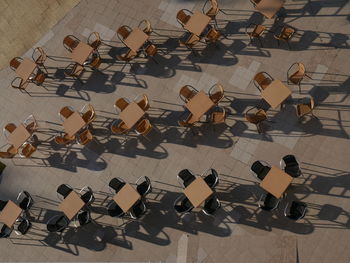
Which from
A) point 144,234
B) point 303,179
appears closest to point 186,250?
point 144,234

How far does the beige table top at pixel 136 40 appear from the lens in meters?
13.3

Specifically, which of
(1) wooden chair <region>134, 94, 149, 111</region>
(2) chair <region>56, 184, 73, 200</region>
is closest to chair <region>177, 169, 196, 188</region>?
(1) wooden chair <region>134, 94, 149, 111</region>

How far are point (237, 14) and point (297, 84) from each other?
3540 mm

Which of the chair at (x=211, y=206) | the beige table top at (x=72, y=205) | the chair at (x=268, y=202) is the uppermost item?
the chair at (x=268, y=202)

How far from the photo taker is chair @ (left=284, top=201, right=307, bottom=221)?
11.2 meters

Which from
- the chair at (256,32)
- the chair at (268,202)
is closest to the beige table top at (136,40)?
the chair at (256,32)

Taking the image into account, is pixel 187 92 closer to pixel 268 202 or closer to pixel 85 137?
pixel 85 137

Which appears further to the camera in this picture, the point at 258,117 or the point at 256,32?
the point at 256,32

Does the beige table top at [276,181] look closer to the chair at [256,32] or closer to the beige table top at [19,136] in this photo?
the chair at [256,32]

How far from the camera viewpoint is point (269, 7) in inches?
484

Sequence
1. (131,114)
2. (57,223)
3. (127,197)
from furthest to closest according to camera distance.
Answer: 1. (57,223)
2. (131,114)
3. (127,197)

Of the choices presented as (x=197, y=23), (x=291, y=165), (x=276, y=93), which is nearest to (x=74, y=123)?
(x=197, y=23)

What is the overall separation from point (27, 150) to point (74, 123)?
8.13 feet

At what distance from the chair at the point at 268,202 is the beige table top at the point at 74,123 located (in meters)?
6.48
